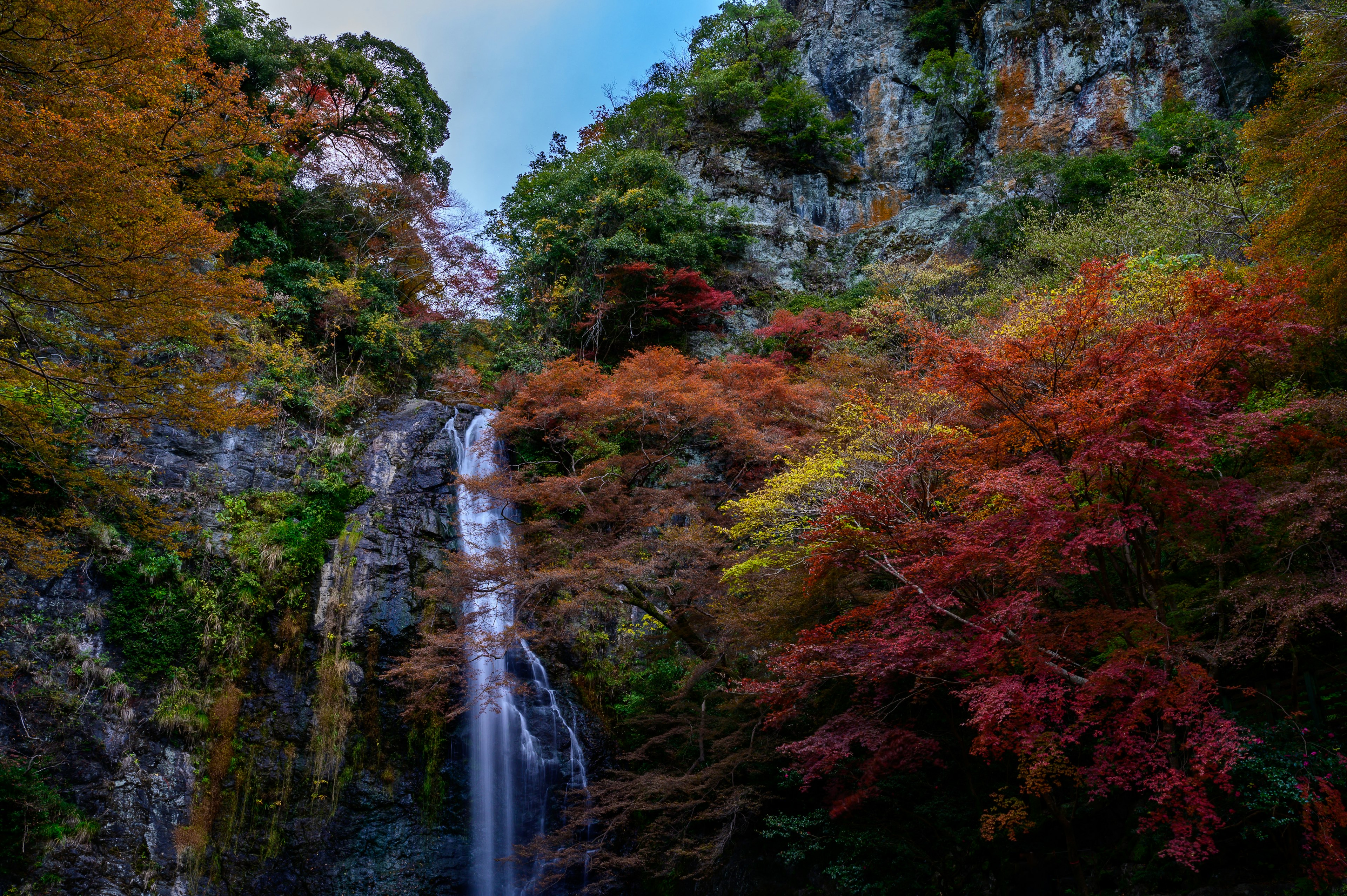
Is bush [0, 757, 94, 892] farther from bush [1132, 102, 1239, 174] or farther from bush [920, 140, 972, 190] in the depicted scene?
bush [920, 140, 972, 190]

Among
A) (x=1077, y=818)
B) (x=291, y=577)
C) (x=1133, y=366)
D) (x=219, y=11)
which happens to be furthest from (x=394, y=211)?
(x=1077, y=818)

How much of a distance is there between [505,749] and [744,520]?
20.4 feet

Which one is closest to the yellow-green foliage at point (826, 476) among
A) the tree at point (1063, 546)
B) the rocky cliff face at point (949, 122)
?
the tree at point (1063, 546)

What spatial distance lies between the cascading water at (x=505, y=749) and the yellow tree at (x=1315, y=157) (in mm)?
11878

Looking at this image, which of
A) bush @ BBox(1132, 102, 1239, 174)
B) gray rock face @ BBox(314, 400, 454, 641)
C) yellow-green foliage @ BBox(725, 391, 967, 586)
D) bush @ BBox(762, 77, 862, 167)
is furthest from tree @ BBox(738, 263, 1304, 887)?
bush @ BBox(762, 77, 862, 167)

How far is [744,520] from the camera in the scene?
1096 cm

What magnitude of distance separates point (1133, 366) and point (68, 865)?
14.0 m

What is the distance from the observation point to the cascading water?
11.6 meters

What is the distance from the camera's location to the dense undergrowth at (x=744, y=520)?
654cm

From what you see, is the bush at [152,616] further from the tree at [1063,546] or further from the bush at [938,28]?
the bush at [938,28]

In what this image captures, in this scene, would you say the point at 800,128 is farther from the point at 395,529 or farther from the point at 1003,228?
the point at 395,529

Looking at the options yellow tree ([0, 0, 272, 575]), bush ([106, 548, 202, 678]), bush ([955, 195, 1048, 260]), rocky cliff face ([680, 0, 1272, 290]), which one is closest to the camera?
yellow tree ([0, 0, 272, 575])

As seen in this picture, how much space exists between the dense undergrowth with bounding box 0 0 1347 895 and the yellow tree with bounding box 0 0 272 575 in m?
0.06

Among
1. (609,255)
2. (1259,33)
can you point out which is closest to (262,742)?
(609,255)
